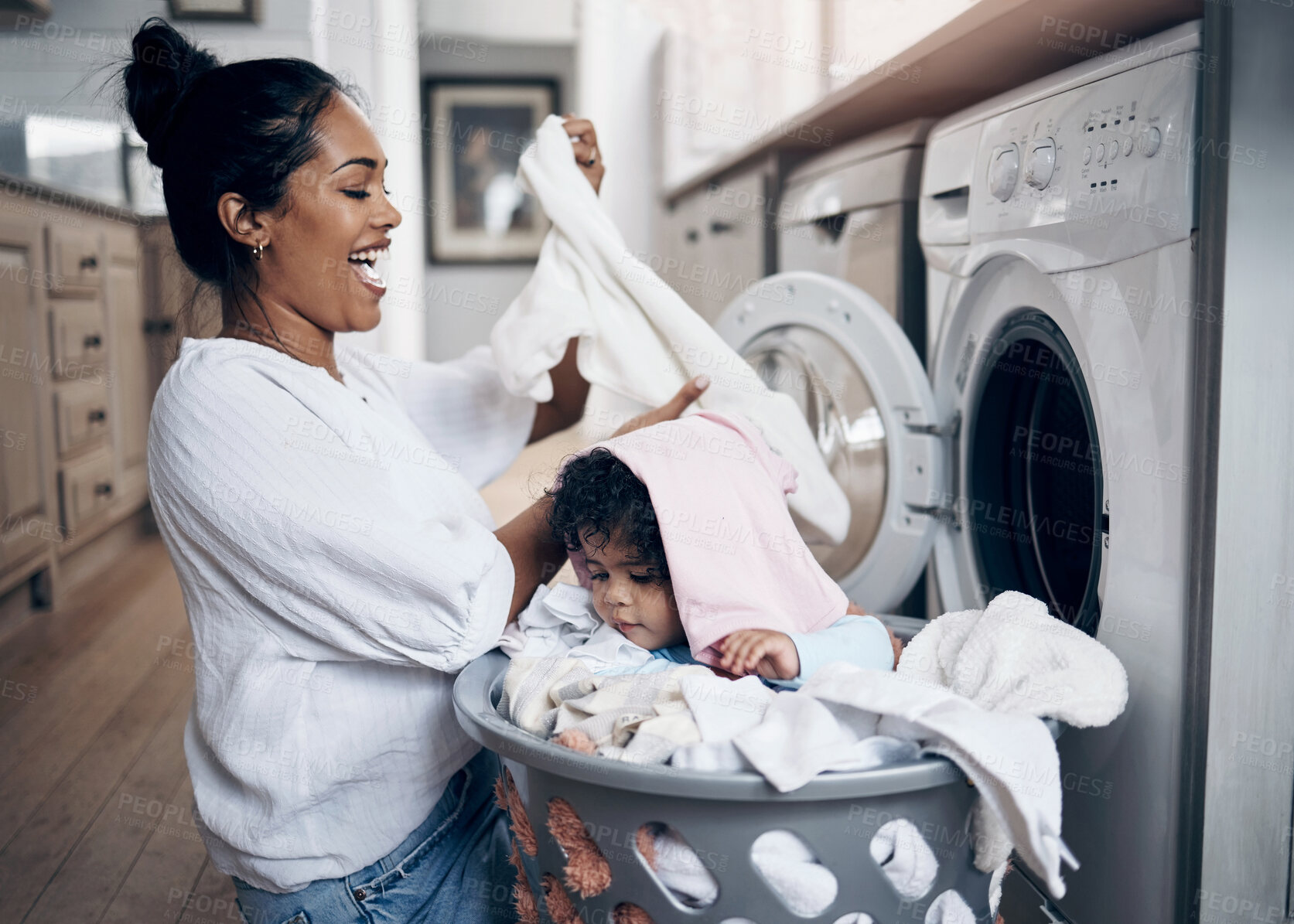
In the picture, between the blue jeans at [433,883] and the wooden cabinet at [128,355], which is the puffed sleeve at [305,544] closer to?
the blue jeans at [433,883]

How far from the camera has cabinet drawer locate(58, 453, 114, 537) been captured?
2.63 m

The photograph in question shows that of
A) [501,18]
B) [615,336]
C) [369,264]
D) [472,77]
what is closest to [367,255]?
[369,264]

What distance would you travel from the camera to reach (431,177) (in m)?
5.61

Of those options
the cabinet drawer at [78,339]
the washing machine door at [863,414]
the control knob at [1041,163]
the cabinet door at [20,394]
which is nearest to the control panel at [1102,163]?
the control knob at [1041,163]

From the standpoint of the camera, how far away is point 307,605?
90 centimetres

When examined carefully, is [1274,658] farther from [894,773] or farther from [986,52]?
[986,52]

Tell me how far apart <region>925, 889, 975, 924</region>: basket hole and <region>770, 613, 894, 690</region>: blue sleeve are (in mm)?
201

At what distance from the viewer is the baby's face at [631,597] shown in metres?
1.01

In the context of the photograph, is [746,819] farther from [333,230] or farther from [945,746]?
[333,230]

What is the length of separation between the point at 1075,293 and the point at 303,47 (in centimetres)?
306

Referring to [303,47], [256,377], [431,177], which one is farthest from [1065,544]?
[431,177]

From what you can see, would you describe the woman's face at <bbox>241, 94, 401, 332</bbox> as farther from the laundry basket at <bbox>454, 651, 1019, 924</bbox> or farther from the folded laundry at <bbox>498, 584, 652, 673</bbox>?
the laundry basket at <bbox>454, 651, 1019, 924</bbox>

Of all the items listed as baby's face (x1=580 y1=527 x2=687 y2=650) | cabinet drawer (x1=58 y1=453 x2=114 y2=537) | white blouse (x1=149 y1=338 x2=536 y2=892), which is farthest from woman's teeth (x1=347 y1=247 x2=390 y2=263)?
cabinet drawer (x1=58 y1=453 x2=114 y2=537)

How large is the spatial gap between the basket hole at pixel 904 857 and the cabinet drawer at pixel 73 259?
2.54 meters
